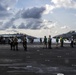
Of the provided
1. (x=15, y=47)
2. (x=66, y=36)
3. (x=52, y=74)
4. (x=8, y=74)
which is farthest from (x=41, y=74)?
(x=66, y=36)

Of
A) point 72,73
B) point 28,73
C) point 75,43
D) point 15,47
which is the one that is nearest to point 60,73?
point 72,73

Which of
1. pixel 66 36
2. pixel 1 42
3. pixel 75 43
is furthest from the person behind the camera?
pixel 66 36

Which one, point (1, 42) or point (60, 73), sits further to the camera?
point (1, 42)

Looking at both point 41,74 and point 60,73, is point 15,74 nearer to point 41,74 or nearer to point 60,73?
point 41,74

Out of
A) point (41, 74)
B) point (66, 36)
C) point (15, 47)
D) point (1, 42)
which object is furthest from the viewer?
point (66, 36)

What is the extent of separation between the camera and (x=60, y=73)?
56.1ft

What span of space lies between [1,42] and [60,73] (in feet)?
184

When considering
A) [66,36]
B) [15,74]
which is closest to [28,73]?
[15,74]

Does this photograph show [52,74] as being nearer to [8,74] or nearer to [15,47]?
[8,74]

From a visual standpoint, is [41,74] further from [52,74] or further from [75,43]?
[75,43]

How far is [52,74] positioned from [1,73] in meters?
2.68

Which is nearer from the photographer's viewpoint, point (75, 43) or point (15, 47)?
point (15, 47)

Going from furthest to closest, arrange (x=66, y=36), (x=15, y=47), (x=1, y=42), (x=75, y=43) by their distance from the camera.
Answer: (x=66, y=36) < (x=1, y=42) < (x=75, y=43) < (x=15, y=47)

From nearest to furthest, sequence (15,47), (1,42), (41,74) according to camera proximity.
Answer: (41,74)
(15,47)
(1,42)
